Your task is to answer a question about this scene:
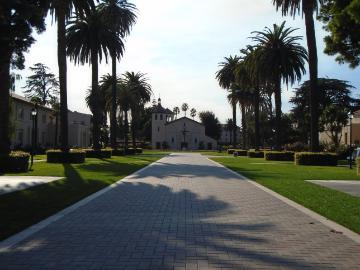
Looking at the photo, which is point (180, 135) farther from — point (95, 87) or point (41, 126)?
point (95, 87)

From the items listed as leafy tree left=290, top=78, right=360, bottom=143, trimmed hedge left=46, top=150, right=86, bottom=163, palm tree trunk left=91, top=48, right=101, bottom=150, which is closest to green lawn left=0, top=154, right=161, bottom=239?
trimmed hedge left=46, top=150, right=86, bottom=163

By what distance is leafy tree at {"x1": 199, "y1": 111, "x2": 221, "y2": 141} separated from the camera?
151625mm

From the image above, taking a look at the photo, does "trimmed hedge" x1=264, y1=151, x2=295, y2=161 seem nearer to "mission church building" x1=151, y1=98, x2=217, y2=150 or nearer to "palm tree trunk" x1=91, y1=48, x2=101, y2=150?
"palm tree trunk" x1=91, y1=48, x2=101, y2=150

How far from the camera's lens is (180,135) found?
127625mm

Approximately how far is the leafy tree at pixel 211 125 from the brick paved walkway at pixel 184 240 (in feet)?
455

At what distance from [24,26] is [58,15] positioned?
62.8 feet

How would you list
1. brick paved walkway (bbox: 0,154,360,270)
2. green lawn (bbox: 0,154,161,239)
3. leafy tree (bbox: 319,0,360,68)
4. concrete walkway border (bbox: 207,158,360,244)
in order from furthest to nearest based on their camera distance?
leafy tree (bbox: 319,0,360,68), green lawn (bbox: 0,154,161,239), concrete walkway border (bbox: 207,158,360,244), brick paved walkway (bbox: 0,154,360,270)

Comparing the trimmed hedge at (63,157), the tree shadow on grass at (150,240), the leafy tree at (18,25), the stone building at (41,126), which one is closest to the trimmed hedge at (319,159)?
the trimmed hedge at (63,157)

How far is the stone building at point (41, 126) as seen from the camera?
65.1 metres

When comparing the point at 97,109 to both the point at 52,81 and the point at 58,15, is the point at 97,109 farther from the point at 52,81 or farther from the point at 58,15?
the point at 52,81

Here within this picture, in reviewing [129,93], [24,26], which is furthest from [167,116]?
[24,26]

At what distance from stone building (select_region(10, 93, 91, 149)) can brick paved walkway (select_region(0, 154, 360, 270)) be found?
39.5 metres

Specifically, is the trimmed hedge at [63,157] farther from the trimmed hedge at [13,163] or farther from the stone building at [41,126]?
the stone building at [41,126]

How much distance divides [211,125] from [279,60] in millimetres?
107382
